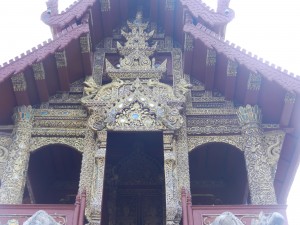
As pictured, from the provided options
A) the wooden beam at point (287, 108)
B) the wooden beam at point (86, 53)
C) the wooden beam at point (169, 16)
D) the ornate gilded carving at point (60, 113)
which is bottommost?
the wooden beam at point (287, 108)

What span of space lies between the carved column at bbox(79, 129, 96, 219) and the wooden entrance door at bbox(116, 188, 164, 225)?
1.78 metres

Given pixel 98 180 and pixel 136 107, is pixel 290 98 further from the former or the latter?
pixel 98 180

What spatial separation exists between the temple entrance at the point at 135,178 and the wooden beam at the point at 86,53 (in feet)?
4.44

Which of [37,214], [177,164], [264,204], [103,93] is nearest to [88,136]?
[103,93]

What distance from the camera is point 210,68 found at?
10.4 metres

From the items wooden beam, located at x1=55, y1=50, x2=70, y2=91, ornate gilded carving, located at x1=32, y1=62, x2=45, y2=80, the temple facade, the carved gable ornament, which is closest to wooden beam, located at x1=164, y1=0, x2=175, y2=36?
the temple facade

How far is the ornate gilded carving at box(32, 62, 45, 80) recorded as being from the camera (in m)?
9.82

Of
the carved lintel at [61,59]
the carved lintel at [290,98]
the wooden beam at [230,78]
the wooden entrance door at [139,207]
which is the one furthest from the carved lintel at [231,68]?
the carved lintel at [61,59]

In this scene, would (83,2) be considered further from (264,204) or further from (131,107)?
(264,204)

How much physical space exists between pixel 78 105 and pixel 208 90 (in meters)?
2.38

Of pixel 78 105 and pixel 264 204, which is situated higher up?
pixel 78 105

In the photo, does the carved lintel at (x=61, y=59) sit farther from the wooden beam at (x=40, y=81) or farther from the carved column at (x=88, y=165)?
the carved column at (x=88, y=165)

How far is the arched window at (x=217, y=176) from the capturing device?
36.2 feet

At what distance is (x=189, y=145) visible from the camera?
9734 millimetres
